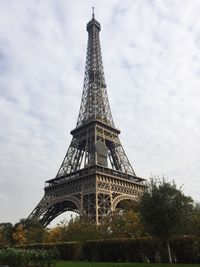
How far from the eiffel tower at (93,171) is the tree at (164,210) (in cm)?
2428

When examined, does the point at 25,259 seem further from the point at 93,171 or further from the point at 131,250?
the point at 93,171

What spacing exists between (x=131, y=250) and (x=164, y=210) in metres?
5.54

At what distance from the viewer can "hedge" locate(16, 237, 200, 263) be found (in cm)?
2238

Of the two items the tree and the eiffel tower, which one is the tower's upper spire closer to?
the eiffel tower

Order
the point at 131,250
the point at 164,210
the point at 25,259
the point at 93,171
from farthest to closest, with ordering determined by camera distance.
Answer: the point at 93,171, the point at 131,250, the point at 164,210, the point at 25,259

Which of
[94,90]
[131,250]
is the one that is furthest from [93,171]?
[131,250]

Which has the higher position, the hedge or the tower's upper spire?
the tower's upper spire

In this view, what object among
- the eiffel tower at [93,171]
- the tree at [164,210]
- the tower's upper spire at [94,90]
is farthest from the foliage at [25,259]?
the tower's upper spire at [94,90]

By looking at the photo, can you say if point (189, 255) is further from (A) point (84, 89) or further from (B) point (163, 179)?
(A) point (84, 89)

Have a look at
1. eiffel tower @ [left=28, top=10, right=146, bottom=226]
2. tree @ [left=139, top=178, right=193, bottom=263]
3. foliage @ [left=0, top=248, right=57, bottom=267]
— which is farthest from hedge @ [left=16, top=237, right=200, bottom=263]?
eiffel tower @ [left=28, top=10, right=146, bottom=226]

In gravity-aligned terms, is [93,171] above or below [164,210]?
above

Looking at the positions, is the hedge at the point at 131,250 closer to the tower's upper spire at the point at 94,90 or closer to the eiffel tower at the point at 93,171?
the eiffel tower at the point at 93,171

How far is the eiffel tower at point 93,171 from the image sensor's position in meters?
50.7

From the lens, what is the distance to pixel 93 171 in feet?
174
